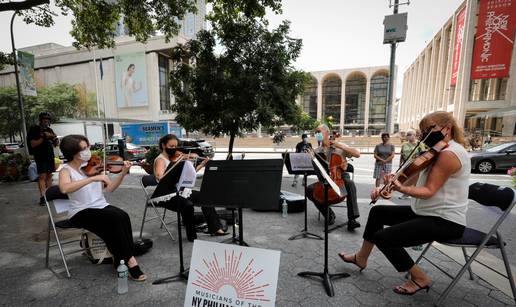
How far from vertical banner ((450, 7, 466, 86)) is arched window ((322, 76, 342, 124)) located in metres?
44.9

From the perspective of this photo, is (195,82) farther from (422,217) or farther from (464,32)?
(464,32)

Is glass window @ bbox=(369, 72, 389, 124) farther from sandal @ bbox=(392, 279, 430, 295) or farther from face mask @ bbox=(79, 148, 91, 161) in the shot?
face mask @ bbox=(79, 148, 91, 161)

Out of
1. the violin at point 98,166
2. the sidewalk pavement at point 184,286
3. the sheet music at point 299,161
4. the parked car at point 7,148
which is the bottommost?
the parked car at point 7,148

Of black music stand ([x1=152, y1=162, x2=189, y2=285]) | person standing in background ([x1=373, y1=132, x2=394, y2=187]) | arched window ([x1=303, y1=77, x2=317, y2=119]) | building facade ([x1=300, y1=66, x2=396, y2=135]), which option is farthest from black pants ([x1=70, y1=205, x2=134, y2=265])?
arched window ([x1=303, y1=77, x2=317, y2=119])

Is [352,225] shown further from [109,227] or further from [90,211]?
[90,211]

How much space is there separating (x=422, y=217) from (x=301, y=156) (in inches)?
91.5

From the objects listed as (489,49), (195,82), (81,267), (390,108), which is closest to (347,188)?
(81,267)

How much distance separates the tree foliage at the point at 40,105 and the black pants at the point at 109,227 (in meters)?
31.8

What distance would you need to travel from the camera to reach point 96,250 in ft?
9.62

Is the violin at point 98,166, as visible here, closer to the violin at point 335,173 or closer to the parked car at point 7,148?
the violin at point 335,173

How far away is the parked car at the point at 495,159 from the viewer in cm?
955

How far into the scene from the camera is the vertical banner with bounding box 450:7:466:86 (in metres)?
25.3

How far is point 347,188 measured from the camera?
4.00 metres

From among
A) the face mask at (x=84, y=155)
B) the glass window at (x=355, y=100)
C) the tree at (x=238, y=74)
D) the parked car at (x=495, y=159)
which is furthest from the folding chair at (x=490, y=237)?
the glass window at (x=355, y=100)
